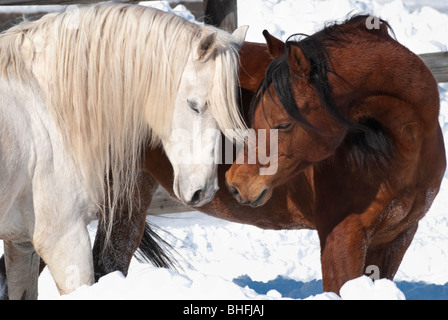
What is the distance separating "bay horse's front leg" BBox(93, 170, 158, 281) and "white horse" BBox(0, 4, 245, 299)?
746 mm

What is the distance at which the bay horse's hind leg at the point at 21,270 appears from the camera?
286 centimetres

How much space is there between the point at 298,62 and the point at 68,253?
101 cm

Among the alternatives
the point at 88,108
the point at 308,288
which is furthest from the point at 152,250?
the point at 88,108

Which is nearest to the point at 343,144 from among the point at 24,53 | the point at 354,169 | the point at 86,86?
the point at 354,169

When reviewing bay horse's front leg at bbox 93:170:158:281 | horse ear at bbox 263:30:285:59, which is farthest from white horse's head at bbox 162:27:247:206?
bay horse's front leg at bbox 93:170:158:281

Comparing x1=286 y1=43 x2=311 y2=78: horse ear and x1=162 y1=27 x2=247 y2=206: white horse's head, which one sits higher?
x1=286 y1=43 x2=311 y2=78: horse ear

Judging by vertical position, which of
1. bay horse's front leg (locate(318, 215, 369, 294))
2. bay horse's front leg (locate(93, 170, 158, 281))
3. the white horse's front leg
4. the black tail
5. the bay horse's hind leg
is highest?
the white horse's front leg

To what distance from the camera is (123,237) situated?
3.45 m

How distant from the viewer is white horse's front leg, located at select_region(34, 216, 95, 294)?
2.53m

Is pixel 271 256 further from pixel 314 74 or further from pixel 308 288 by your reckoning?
pixel 314 74

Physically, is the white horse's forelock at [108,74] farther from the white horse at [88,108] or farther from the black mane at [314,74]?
the black mane at [314,74]

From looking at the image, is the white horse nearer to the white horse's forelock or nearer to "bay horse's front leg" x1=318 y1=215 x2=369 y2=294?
the white horse's forelock

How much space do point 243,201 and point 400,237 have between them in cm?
75
